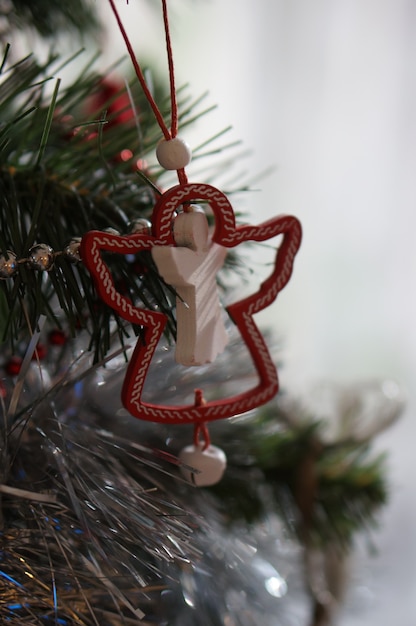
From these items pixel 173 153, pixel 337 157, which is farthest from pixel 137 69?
pixel 337 157

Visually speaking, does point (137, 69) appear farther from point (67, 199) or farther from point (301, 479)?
point (301, 479)

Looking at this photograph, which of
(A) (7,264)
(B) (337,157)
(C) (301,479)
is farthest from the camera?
(B) (337,157)

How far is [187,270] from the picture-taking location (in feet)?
0.91

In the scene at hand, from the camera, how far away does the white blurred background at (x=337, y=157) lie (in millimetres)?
970

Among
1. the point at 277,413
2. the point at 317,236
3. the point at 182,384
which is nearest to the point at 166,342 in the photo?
the point at 182,384

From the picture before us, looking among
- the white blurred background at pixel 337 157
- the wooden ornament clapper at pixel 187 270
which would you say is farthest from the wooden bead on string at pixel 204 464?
the white blurred background at pixel 337 157

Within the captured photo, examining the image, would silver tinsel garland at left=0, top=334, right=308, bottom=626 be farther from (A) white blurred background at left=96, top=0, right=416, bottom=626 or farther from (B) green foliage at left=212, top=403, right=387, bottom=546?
(A) white blurred background at left=96, top=0, right=416, bottom=626

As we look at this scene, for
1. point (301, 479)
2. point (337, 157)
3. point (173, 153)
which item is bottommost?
point (301, 479)

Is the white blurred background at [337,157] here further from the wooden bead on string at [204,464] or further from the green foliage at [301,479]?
the wooden bead on string at [204,464]

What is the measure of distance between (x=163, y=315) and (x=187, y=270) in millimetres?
22

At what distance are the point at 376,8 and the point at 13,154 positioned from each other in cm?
80

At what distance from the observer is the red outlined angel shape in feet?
0.88

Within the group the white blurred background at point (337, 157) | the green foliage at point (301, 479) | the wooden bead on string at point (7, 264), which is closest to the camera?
the wooden bead on string at point (7, 264)

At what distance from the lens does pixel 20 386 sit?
28cm
